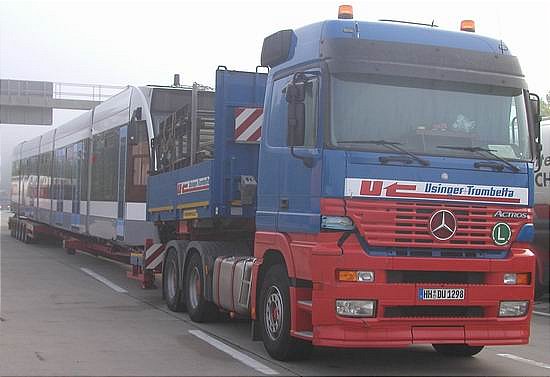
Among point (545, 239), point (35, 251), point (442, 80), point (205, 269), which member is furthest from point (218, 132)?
point (35, 251)

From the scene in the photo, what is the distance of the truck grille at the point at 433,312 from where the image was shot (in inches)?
256

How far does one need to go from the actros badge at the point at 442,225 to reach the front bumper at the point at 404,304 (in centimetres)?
22

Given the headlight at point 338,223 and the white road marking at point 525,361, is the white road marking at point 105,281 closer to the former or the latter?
the white road marking at point 525,361

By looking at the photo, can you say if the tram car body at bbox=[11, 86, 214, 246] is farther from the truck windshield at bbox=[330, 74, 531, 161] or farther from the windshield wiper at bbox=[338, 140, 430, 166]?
the windshield wiper at bbox=[338, 140, 430, 166]

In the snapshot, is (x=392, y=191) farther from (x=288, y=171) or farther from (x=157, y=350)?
(x=157, y=350)

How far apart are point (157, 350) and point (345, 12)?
4103mm

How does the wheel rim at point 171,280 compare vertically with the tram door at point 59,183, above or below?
below

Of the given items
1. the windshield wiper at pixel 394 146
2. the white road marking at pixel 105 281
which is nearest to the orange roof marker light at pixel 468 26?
the windshield wiper at pixel 394 146

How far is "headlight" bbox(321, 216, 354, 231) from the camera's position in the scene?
6473 mm

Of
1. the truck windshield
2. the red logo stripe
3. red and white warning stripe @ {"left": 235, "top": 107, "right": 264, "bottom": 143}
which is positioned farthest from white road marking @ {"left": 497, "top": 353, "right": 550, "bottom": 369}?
the red logo stripe

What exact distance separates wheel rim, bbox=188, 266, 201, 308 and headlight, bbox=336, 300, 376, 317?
3831mm

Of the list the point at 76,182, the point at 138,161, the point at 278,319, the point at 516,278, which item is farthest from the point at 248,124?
the point at 76,182

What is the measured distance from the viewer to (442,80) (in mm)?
6930

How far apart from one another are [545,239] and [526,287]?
10.4 ft
